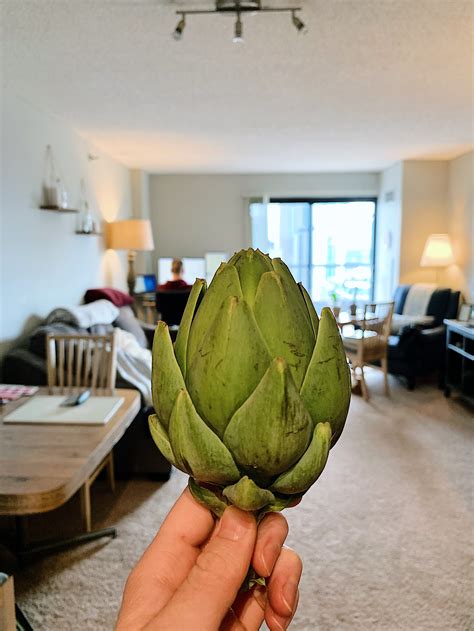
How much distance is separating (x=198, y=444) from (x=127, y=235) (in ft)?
16.8

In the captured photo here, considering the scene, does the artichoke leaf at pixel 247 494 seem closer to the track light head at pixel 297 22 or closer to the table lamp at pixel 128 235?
the track light head at pixel 297 22

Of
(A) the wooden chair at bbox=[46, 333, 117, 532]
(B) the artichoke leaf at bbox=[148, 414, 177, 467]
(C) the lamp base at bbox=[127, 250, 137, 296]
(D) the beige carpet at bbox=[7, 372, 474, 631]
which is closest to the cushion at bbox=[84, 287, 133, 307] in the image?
(C) the lamp base at bbox=[127, 250, 137, 296]

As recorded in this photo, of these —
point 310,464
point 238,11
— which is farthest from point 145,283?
point 310,464

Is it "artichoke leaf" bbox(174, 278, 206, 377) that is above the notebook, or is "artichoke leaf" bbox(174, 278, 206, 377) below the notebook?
above

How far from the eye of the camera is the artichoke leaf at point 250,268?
491 mm

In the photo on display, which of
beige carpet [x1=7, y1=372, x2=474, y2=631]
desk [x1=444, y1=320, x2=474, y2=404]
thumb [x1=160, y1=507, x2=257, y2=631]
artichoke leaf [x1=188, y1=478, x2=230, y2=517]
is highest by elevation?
artichoke leaf [x1=188, y1=478, x2=230, y2=517]

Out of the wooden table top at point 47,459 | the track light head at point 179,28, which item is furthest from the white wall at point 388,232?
the wooden table top at point 47,459

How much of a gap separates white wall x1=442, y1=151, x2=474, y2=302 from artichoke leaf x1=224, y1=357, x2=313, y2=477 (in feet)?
18.3

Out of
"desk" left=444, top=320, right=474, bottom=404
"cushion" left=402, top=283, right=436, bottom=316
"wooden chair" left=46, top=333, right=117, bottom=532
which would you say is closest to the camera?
"wooden chair" left=46, top=333, right=117, bottom=532

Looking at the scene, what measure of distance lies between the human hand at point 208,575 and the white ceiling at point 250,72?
2.08m

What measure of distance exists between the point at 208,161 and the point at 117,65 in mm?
3331

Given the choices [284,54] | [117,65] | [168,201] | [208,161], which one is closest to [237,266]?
[284,54]

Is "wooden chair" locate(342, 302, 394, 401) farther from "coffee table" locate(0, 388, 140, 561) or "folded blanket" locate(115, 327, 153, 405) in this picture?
"coffee table" locate(0, 388, 140, 561)

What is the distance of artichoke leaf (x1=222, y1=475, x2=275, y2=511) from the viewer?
1.53ft
